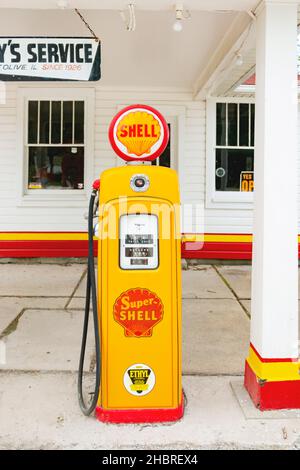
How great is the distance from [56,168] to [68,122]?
2.71 ft

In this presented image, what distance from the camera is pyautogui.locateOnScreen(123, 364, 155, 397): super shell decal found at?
288cm

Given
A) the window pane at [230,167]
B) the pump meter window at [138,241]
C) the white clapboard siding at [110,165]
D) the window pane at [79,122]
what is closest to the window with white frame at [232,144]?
the window pane at [230,167]

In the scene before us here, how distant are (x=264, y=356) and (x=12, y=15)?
4150 mm

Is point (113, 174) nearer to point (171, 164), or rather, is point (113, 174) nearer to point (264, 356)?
point (264, 356)

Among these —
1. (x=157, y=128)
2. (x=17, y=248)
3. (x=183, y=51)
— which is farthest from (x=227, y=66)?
(x=17, y=248)

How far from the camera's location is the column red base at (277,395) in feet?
10.0

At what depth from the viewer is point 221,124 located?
8070 millimetres

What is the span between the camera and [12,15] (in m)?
4.73

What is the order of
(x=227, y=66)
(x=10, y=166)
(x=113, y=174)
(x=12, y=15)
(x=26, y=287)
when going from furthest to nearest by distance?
1. (x=10, y=166)
2. (x=26, y=287)
3. (x=227, y=66)
4. (x=12, y=15)
5. (x=113, y=174)

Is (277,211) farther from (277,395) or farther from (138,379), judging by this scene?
(138,379)

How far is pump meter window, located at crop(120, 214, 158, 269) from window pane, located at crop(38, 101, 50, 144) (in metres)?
5.68

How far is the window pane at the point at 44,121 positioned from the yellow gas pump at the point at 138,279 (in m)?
5.47

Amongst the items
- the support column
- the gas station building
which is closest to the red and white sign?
the support column

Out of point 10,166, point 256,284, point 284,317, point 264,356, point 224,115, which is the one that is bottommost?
point 264,356
